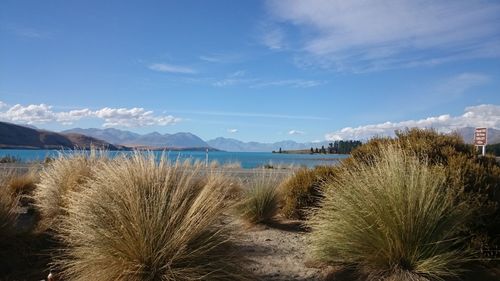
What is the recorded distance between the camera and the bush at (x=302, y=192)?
10953 millimetres

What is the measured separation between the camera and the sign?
895 inches

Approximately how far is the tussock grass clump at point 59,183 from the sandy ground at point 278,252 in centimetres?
336

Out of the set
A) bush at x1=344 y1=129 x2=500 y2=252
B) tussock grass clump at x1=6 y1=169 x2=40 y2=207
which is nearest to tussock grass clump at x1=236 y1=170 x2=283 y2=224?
bush at x1=344 y1=129 x2=500 y2=252

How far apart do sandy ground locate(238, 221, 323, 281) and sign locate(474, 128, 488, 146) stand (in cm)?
1537

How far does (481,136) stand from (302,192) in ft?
50.3

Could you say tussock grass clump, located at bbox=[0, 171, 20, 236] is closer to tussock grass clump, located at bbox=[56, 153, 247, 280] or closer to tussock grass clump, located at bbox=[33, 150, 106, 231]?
tussock grass clump, located at bbox=[33, 150, 106, 231]

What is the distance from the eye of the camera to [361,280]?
593cm

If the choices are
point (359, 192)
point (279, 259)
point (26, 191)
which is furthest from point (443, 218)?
point (26, 191)

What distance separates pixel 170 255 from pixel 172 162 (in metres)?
2.64

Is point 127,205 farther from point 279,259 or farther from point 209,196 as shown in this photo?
point 279,259

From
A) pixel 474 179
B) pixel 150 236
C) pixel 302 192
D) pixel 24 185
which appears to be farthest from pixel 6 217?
pixel 474 179

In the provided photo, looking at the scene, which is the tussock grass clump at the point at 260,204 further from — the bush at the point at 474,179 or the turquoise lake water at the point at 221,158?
the bush at the point at 474,179

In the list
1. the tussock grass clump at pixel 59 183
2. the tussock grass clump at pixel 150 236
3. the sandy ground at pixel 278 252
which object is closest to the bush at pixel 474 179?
the sandy ground at pixel 278 252

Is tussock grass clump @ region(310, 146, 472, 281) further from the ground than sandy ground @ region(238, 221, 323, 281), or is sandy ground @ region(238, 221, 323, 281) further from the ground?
tussock grass clump @ region(310, 146, 472, 281)
